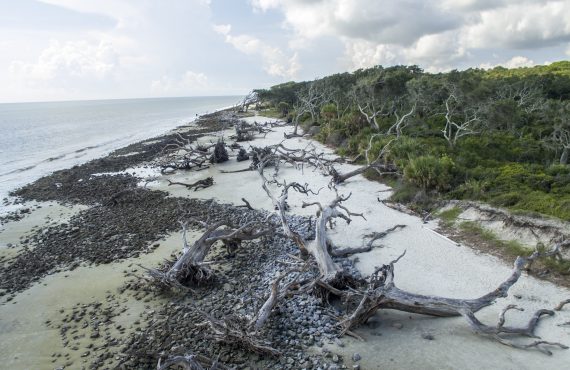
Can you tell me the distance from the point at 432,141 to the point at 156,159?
941 inches

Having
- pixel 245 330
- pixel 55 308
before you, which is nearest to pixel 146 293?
pixel 55 308

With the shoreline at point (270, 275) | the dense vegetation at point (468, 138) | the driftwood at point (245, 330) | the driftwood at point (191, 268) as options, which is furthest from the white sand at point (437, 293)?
the driftwood at point (191, 268)

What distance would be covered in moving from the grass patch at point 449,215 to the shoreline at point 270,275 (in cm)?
96

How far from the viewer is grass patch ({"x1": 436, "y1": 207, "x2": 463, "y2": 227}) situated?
14111 mm

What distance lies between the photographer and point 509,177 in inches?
635

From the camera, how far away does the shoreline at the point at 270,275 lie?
7961 millimetres

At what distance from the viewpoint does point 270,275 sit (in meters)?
11.6

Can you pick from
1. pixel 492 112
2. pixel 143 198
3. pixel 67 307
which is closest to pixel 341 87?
pixel 492 112

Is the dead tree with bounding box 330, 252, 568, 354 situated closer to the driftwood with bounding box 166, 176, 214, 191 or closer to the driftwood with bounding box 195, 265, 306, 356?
the driftwood with bounding box 195, 265, 306, 356

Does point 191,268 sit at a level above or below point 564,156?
below

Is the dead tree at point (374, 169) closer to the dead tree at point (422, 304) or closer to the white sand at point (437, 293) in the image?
the white sand at point (437, 293)

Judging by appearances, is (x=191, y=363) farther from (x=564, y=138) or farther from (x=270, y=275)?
→ (x=564, y=138)

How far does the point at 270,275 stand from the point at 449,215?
759cm

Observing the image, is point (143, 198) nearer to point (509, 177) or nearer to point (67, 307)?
point (67, 307)
